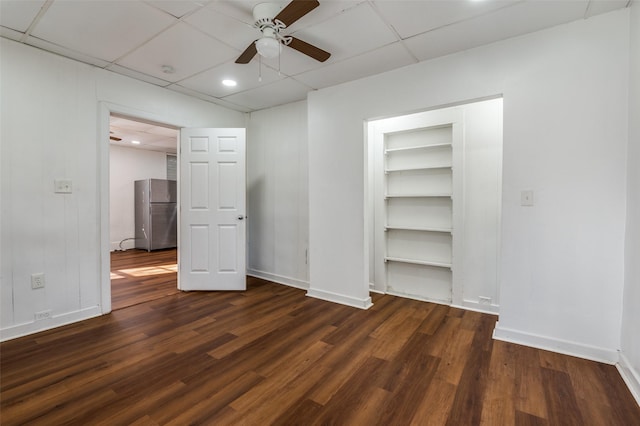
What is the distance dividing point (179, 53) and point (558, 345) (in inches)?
158

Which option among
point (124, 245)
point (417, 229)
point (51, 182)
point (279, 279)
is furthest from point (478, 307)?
point (124, 245)

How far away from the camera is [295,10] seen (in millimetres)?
1775

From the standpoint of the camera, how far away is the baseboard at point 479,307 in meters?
2.93

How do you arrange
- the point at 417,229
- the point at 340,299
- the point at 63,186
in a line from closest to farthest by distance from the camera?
the point at 63,186
the point at 340,299
the point at 417,229

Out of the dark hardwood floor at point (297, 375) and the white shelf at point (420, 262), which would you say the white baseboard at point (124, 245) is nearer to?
the dark hardwood floor at point (297, 375)

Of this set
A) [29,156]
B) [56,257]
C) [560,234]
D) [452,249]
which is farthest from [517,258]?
[29,156]

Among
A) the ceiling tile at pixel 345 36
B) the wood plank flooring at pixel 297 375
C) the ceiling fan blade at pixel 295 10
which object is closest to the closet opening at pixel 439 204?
the wood plank flooring at pixel 297 375

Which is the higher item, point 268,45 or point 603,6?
point 603,6

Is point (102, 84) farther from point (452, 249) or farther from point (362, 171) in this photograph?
point (452, 249)

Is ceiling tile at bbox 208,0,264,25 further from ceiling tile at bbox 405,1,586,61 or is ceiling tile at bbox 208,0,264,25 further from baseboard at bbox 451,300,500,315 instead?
baseboard at bbox 451,300,500,315

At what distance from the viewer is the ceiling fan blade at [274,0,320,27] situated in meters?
1.70

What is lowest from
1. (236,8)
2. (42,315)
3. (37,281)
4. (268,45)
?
(42,315)

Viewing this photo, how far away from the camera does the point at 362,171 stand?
3131 millimetres

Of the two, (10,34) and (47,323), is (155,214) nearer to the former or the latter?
(47,323)
